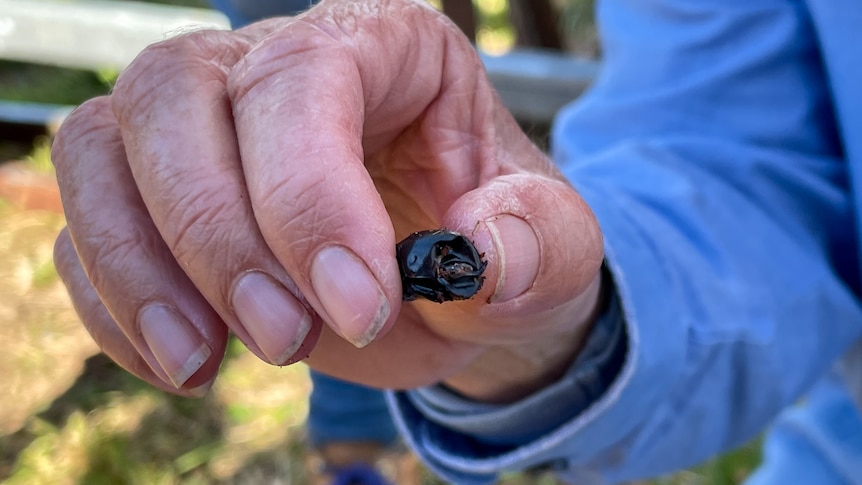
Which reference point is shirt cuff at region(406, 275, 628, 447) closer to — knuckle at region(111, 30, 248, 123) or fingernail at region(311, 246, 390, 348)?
fingernail at region(311, 246, 390, 348)

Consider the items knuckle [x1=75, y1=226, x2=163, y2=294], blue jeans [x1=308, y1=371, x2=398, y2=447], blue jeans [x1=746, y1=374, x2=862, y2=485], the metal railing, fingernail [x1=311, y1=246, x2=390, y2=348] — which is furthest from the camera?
the metal railing

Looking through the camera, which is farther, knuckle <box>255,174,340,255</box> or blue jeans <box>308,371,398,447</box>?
blue jeans <box>308,371,398,447</box>

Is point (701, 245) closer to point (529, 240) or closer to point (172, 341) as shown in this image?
point (529, 240)

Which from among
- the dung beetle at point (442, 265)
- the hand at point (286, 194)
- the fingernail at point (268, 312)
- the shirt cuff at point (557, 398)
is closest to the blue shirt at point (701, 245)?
the shirt cuff at point (557, 398)

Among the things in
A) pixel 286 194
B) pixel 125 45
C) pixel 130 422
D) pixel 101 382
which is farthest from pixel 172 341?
pixel 125 45

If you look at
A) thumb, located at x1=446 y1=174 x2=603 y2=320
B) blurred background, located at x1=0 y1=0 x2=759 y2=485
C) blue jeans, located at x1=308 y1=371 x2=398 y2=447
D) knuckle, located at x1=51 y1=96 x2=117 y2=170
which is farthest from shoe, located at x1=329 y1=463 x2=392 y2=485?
knuckle, located at x1=51 y1=96 x2=117 y2=170

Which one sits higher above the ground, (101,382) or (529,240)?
(529,240)
